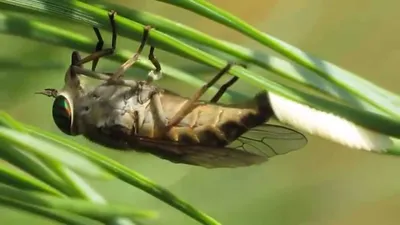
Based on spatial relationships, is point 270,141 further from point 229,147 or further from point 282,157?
point 282,157

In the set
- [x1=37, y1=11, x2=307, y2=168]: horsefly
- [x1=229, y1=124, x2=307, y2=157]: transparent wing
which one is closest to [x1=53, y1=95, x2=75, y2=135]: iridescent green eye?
[x1=37, y1=11, x2=307, y2=168]: horsefly

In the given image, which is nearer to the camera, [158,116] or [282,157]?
[158,116]

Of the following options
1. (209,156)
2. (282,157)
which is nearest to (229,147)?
(209,156)

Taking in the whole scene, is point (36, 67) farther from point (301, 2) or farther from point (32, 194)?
point (301, 2)

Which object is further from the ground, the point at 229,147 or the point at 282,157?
the point at 282,157

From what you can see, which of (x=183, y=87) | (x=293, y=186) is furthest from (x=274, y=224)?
(x=183, y=87)

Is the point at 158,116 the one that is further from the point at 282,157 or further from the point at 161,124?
the point at 282,157

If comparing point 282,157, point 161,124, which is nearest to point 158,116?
point 161,124
